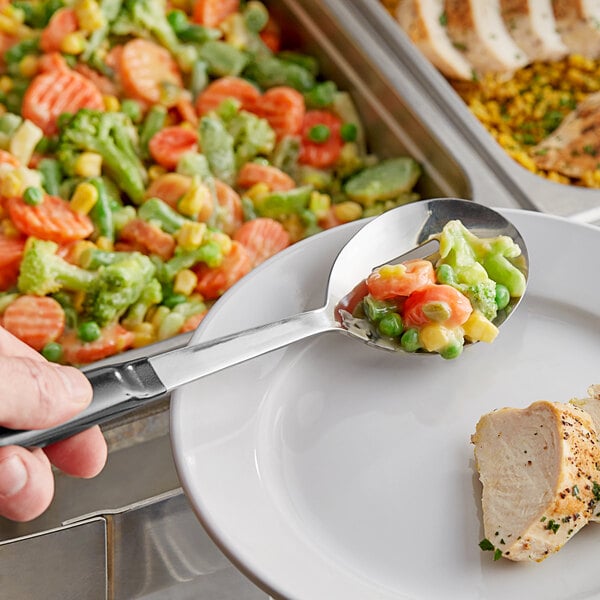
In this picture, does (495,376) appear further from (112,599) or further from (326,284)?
(112,599)

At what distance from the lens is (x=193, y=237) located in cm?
207

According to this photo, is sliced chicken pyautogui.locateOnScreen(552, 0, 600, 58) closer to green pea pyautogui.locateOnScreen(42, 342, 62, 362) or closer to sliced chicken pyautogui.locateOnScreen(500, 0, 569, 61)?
sliced chicken pyautogui.locateOnScreen(500, 0, 569, 61)

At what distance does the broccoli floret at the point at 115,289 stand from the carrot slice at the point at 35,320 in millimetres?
77

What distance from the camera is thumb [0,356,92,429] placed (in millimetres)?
1092

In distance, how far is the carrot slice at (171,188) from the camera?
2232mm

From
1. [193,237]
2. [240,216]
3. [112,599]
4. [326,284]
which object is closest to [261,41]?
[240,216]

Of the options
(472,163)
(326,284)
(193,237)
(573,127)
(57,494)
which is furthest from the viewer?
(573,127)

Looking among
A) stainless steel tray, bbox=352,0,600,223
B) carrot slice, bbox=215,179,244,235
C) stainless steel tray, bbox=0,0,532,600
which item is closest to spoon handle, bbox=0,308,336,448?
stainless steel tray, bbox=0,0,532,600

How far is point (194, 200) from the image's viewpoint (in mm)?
2166

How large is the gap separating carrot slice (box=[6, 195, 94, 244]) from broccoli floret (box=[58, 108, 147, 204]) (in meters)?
0.18

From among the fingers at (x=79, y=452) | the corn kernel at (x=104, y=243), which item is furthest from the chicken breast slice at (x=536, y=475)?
the corn kernel at (x=104, y=243)

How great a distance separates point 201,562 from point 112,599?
6.5 inches

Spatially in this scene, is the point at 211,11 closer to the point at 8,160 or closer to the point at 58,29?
the point at 58,29

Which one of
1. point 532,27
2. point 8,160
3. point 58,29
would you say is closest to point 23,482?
point 8,160
